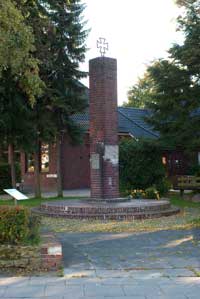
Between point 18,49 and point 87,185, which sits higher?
point 18,49

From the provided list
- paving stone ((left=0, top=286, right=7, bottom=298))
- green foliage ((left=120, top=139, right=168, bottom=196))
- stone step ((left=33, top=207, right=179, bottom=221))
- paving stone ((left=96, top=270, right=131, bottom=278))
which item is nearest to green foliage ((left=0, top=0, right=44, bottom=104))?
stone step ((left=33, top=207, right=179, bottom=221))

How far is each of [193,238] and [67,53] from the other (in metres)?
16.4

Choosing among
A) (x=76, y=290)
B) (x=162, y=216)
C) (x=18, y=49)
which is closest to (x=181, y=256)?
(x=76, y=290)

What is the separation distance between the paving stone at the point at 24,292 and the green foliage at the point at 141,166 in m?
17.5

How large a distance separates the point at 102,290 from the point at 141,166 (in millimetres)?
17730

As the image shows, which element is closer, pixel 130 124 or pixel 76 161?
pixel 76 161

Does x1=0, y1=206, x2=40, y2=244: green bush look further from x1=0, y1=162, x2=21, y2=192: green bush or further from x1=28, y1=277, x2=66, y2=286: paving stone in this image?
x1=0, y1=162, x2=21, y2=192: green bush

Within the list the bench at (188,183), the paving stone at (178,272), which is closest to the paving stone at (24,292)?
the paving stone at (178,272)

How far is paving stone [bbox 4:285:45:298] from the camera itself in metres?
7.18

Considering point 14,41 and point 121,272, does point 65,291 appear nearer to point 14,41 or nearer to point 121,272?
point 121,272

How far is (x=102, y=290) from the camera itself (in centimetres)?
746

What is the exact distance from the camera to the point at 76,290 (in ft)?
24.5

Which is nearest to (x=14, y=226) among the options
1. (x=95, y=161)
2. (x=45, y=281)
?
(x=45, y=281)

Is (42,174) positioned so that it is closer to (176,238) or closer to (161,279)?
(176,238)
